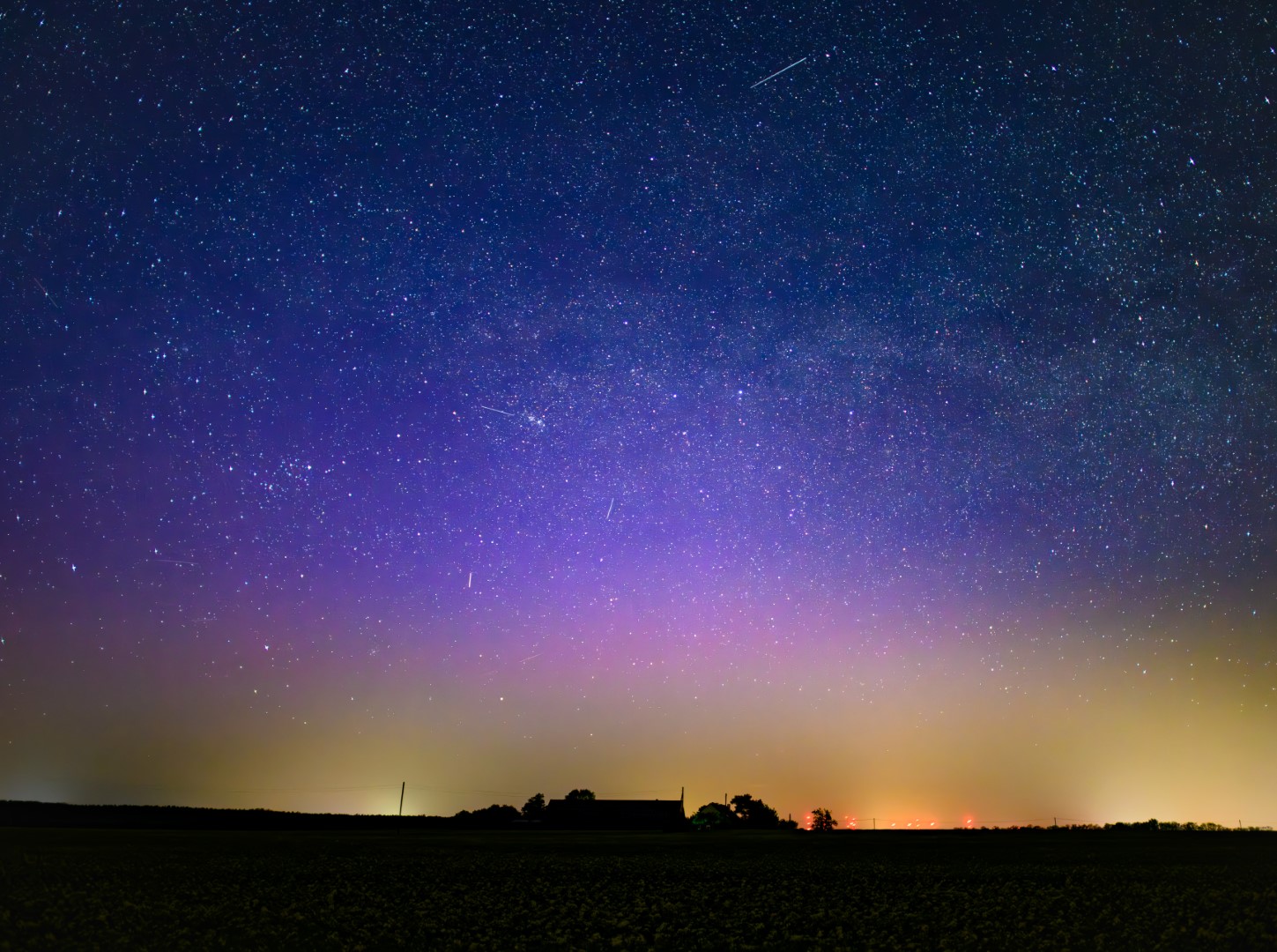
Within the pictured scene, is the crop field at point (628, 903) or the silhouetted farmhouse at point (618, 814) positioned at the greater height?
the crop field at point (628, 903)

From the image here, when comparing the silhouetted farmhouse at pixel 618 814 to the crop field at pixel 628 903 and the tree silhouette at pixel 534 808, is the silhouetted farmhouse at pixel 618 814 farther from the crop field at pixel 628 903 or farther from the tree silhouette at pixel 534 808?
the crop field at pixel 628 903

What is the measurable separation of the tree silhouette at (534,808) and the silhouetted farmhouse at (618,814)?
3856 millimetres

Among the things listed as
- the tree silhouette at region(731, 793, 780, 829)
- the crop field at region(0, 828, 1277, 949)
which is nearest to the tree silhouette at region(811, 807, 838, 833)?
the tree silhouette at region(731, 793, 780, 829)

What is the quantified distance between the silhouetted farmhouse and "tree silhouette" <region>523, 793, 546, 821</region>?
3856 millimetres

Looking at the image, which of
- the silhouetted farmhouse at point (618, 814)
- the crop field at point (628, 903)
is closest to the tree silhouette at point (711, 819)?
the silhouetted farmhouse at point (618, 814)

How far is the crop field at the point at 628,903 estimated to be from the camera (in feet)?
51.3

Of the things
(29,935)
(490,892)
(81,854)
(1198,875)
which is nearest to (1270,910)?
(1198,875)

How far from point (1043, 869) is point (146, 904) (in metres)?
27.6

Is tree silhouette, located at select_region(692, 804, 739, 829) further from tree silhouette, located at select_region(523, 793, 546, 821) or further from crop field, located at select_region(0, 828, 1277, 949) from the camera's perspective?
crop field, located at select_region(0, 828, 1277, 949)

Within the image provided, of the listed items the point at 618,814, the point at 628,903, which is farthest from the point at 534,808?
the point at 628,903

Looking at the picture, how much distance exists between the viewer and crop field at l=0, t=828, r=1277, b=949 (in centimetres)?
1565

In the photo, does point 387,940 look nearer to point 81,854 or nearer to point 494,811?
point 81,854

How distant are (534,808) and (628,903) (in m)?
A: 109

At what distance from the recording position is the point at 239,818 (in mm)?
91125
